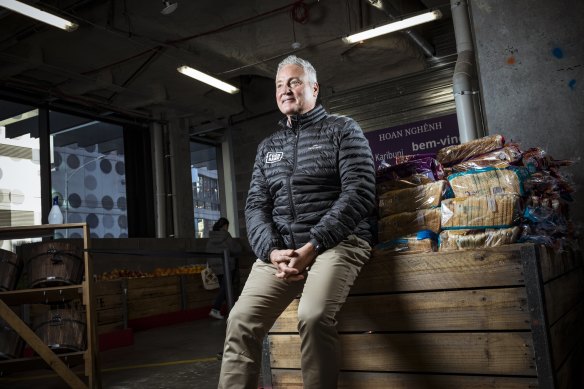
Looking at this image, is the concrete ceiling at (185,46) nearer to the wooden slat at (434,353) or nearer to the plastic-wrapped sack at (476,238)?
the plastic-wrapped sack at (476,238)

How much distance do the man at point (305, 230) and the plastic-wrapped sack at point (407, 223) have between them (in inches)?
6.3

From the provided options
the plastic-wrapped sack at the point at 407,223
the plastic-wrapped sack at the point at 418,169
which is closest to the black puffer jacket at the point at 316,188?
the plastic-wrapped sack at the point at 407,223

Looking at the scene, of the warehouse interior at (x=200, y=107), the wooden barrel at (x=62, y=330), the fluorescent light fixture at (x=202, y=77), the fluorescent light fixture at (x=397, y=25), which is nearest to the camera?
the warehouse interior at (x=200, y=107)

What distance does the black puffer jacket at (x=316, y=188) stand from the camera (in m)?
2.45

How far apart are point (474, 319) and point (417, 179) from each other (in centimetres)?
83

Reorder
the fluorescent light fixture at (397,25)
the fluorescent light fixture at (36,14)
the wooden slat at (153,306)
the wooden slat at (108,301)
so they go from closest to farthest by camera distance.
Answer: the fluorescent light fixture at (36,14), the wooden slat at (108,301), the fluorescent light fixture at (397,25), the wooden slat at (153,306)

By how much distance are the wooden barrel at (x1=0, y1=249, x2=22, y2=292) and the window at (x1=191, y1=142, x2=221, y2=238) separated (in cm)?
961

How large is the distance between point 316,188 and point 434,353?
0.98m

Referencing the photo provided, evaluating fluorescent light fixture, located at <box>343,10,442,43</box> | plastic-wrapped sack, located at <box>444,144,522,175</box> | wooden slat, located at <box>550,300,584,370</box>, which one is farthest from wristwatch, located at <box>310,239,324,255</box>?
fluorescent light fixture, located at <box>343,10,442,43</box>

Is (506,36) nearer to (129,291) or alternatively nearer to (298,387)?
(298,387)

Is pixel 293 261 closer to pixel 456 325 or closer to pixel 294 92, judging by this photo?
pixel 456 325

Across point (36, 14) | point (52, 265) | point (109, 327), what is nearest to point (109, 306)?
point (109, 327)

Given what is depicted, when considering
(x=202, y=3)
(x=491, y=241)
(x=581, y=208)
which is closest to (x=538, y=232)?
(x=491, y=241)

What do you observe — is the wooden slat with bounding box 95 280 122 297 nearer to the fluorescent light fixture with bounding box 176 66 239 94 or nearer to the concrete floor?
the concrete floor
